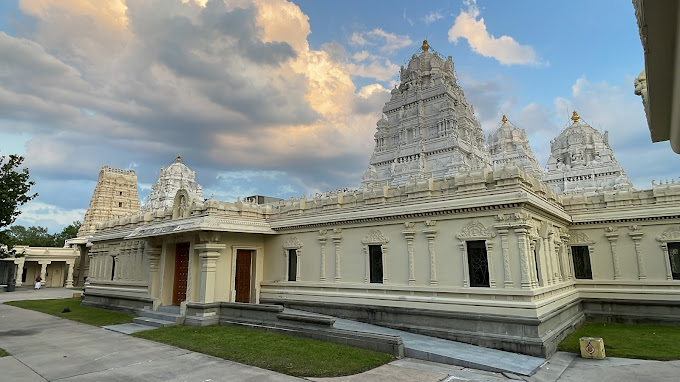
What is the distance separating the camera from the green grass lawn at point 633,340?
11.3m

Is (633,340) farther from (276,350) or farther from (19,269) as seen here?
(19,269)

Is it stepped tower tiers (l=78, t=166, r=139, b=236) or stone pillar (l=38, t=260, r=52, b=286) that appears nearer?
A: stone pillar (l=38, t=260, r=52, b=286)

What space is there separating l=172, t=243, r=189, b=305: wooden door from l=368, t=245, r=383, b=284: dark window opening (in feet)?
30.0

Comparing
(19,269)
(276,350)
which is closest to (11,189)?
(276,350)

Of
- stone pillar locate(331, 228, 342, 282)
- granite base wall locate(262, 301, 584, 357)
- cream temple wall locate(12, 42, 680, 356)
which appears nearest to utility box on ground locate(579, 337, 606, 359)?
granite base wall locate(262, 301, 584, 357)

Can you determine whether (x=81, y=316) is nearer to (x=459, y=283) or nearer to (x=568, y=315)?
(x=459, y=283)

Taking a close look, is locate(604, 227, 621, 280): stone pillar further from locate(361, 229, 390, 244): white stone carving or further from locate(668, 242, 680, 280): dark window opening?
locate(361, 229, 390, 244): white stone carving

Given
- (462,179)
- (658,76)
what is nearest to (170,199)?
(462,179)

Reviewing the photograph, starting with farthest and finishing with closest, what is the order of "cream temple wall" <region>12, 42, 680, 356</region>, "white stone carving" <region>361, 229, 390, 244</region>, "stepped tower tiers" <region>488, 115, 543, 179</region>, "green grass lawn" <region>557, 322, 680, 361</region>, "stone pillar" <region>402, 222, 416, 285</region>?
"stepped tower tiers" <region>488, 115, 543, 179</region> < "white stone carving" <region>361, 229, 390, 244</region> < "stone pillar" <region>402, 222, 416, 285</region> < "cream temple wall" <region>12, 42, 680, 356</region> < "green grass lawn" <region>557, 322, 680, 361</region>

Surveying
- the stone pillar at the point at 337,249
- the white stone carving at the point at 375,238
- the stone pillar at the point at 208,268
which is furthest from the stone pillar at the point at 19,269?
the white stone carving at the point at 375,238

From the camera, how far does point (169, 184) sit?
189 ft

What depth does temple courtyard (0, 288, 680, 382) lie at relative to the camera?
9258mm

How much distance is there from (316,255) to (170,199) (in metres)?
45.8

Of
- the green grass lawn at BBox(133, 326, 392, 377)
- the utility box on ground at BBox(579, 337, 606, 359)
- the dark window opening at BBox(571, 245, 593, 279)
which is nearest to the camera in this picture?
the green grass lawn at BBox(133, 326, 392, 377)
